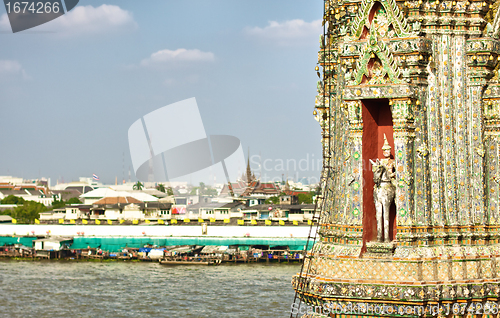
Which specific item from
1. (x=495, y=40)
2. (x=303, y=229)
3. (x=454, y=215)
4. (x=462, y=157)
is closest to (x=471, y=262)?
(x=454, y=215)

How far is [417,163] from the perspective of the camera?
36.4 feet

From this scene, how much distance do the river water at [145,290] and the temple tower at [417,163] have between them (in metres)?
31.4

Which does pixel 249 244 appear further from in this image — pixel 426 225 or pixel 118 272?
pixel 426 225

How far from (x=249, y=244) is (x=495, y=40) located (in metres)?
68.4

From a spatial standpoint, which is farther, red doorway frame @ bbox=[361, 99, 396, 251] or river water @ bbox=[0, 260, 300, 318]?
river water @ bbox=[0, 260, 300, 318]

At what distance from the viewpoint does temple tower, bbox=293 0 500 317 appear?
10.9 m

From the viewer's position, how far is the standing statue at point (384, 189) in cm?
1117

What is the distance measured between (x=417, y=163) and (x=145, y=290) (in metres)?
47.0

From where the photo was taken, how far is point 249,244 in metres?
78.9

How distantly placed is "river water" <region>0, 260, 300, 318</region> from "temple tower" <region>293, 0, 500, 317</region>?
31.4 meters
